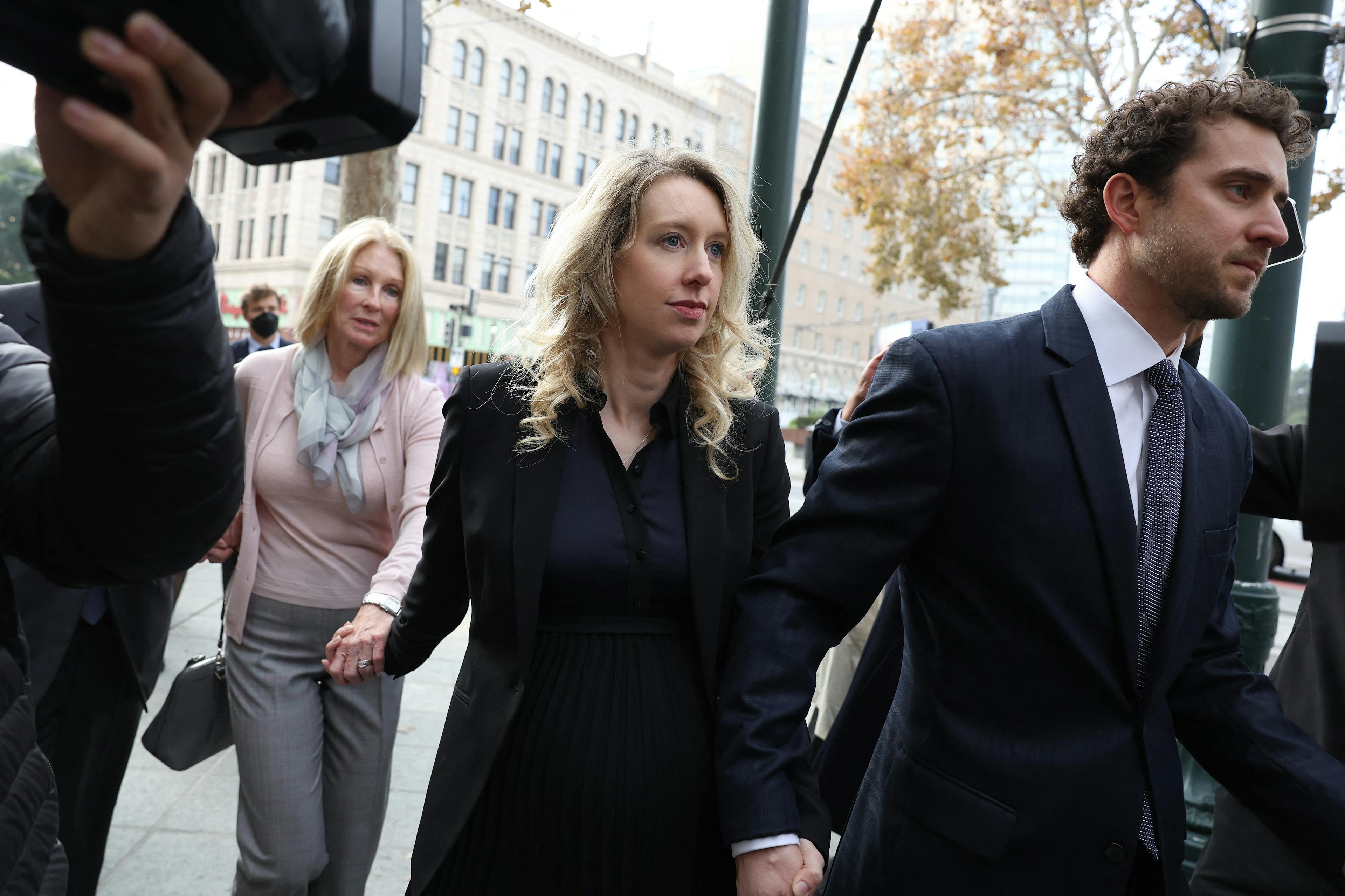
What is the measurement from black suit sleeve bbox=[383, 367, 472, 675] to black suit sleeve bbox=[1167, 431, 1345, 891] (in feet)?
5.49

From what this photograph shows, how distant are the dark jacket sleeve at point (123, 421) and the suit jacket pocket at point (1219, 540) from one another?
1852 millimetres

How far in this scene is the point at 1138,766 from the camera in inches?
81.2

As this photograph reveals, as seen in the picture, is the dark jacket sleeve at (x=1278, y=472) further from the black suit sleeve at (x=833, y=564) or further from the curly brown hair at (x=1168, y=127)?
the black suit sleeve at (x=833, y=564)

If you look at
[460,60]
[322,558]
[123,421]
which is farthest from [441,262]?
[123,421]

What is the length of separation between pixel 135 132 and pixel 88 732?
2.69 metres

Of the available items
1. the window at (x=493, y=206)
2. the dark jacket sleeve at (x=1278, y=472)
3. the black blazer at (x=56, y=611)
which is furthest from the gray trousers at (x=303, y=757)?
the window at (x=493, y=206)

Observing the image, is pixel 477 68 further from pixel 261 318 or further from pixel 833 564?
pixel 833 564

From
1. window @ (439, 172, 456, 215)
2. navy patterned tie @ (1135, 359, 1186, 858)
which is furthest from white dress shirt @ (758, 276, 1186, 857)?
window @ (439, 172, 456, 215)

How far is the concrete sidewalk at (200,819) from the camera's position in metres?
4.02

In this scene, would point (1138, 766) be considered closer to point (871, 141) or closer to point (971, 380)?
point (971, 380)

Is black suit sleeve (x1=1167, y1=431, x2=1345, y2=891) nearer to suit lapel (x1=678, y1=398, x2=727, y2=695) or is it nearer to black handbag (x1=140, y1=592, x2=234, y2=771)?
suit lapel (x1=678, y1=398, x2=727, y2=695)

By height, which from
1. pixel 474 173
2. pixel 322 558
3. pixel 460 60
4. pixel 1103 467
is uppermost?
pixel 460 60

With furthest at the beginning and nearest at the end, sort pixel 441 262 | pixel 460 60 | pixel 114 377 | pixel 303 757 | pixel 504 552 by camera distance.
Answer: pixel 441 262, pixel 460 60, pixel 303 757, pixel 504 552, pixel 114 377

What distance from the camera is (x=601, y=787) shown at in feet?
7.28
